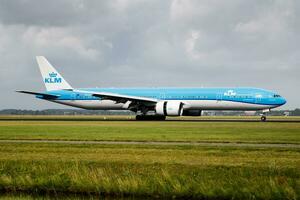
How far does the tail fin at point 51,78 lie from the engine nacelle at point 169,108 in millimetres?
19952

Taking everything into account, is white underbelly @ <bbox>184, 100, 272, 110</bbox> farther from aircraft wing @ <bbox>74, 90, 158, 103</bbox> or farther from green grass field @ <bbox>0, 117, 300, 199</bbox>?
green grass field @ <bbox>0, 117, 300, 199</bbox>

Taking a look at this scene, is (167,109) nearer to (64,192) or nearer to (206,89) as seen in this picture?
(206,89)

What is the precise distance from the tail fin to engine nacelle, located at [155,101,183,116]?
65.5ft

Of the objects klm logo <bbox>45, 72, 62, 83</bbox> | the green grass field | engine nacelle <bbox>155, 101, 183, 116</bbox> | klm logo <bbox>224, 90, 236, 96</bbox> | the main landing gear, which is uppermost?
klm logo <bbox>45, 72, 62, 83</bbox>

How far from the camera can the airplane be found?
5725cm

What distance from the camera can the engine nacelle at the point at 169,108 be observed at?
56.6 meters

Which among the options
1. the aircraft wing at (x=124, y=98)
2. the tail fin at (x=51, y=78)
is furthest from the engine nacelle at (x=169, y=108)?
the tail fin at (x=51, y=78)

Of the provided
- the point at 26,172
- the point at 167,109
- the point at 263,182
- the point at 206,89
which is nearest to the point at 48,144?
the point at 26,172

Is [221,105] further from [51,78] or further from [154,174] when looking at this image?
[154,174]

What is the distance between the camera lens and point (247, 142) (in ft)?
84.2

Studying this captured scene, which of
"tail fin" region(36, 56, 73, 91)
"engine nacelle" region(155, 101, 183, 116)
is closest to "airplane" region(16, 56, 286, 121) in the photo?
"engine nacelle" region(155, 101, 183, 116)

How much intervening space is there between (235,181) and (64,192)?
532cm

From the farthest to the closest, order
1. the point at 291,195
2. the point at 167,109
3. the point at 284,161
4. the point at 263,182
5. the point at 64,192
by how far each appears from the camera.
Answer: the point at 167,109 → the point at 284,161 → the point at 64,192 → the point at 263,182 → the point at 291,195

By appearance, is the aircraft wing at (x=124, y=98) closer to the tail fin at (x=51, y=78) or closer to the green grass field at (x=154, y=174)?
the tail fin at (x=51, y=78)
